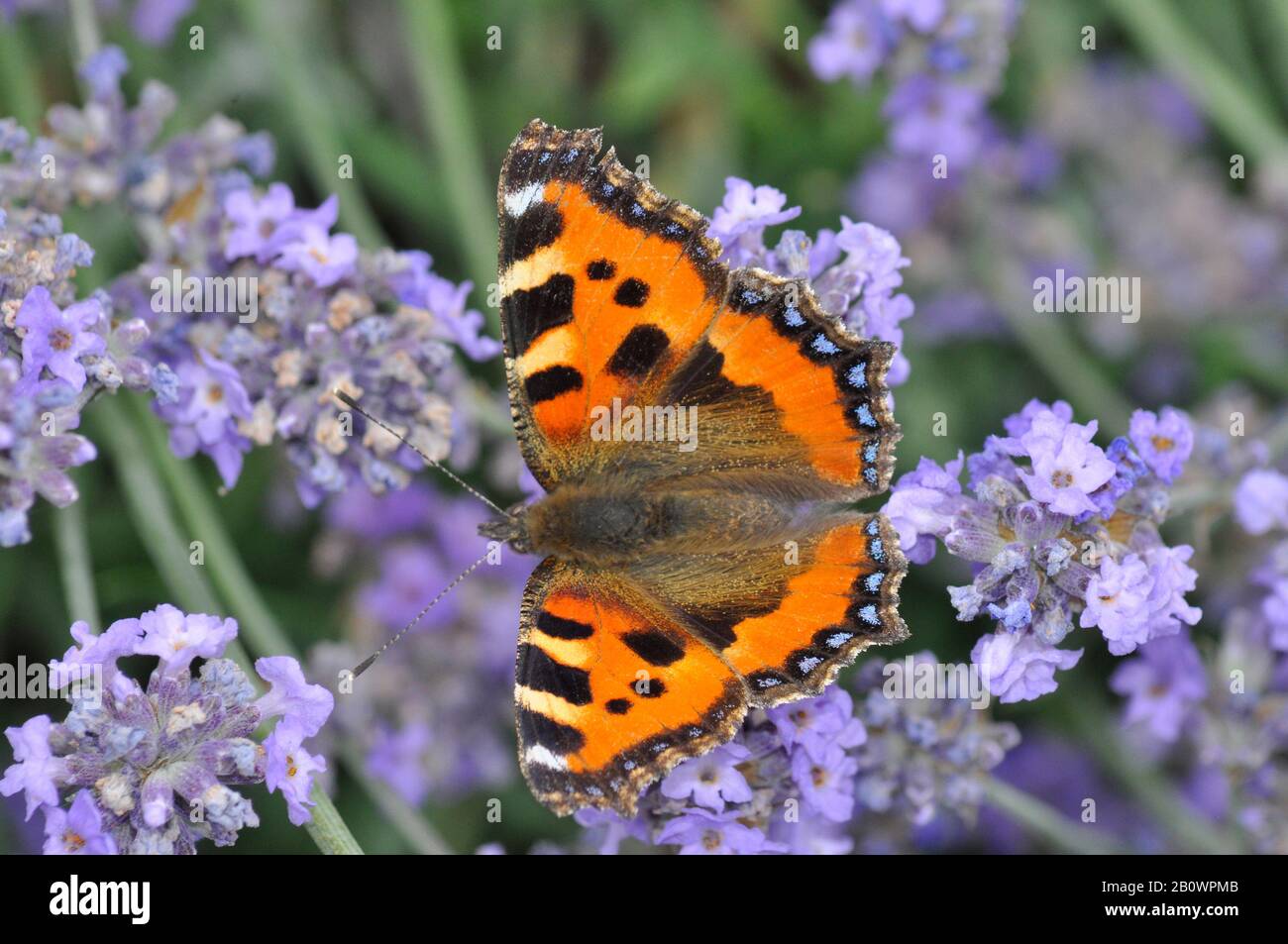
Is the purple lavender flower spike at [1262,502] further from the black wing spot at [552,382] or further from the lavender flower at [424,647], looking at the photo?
the lavender flower at [424,647]

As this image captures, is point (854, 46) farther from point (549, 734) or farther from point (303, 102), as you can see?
point (549, 734)

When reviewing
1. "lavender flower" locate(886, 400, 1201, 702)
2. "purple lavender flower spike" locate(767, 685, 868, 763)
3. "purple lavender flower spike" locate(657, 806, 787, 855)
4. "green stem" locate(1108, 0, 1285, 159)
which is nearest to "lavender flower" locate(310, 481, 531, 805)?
"purple lavender flower spike" locate(657, 806, 787, 855)

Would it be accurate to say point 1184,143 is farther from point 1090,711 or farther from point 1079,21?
point 1090,711

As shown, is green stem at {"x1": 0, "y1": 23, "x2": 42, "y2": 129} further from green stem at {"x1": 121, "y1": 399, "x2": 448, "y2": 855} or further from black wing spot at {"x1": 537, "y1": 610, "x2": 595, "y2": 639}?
black wing spot at {"x1": 537, "y1": 610, "x2": 595, "y2": 639}

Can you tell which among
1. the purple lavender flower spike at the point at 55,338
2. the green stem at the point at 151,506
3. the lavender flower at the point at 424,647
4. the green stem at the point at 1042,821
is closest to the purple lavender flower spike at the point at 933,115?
the lavender flower at the point at 424,647

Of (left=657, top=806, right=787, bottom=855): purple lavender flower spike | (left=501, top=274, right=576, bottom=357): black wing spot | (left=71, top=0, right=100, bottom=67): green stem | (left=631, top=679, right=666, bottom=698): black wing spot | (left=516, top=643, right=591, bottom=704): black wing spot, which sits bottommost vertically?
(left=657, top=806, right=787, bottom=855): purple lavender flower spike

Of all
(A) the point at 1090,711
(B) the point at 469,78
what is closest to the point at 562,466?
(A) the point at 1090,711
